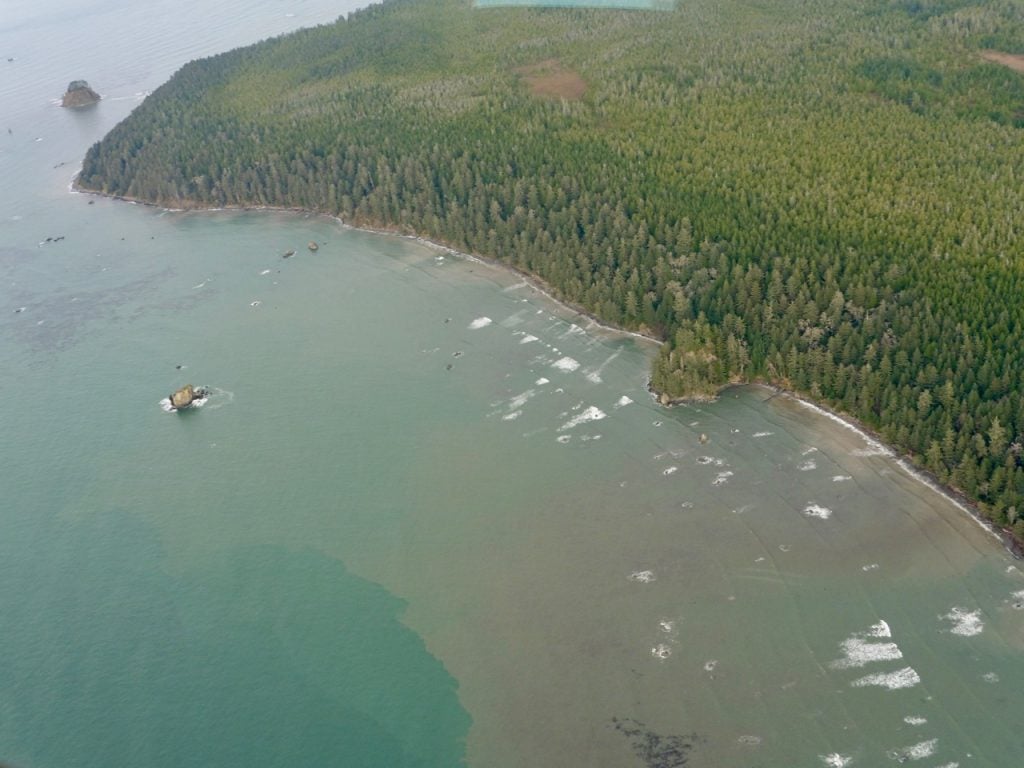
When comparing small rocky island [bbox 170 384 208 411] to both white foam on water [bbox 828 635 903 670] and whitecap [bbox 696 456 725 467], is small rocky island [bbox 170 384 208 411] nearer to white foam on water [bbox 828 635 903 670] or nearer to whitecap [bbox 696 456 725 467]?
whitecap [bbox 696 456 725 467]

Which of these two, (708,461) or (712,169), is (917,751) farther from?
(712,169)

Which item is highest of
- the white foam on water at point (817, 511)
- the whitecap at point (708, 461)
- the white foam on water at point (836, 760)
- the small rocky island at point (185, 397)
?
the small rocky island at point (185, 397)

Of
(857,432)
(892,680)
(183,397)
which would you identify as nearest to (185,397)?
(183,397)

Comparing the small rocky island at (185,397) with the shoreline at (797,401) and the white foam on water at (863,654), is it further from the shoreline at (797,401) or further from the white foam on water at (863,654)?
the white foam on water at (863,654)

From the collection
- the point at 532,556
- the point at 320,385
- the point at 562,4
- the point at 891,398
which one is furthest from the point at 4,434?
the point at 562,4

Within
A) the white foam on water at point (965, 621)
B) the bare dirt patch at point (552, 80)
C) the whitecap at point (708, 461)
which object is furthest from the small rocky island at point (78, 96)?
the white foam on water at point (965, 621)

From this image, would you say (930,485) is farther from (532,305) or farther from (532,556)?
(532,305)

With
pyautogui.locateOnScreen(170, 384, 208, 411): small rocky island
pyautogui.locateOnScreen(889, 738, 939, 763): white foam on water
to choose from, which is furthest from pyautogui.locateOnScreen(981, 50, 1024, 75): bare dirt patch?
pyautogui.locateOnScreen(170, 384, 208, 411): small rocky island
